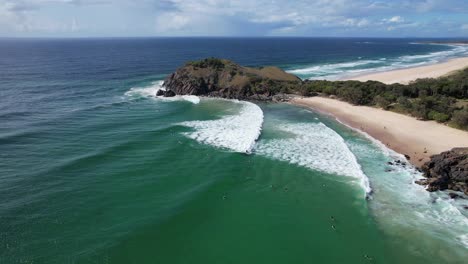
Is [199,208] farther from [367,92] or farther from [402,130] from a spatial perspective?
[367,92]

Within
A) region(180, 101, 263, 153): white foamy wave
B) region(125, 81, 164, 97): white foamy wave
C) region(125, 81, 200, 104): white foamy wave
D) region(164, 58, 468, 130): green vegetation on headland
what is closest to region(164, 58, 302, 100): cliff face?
region(164, 58, 468, 130): green vegetation on headland

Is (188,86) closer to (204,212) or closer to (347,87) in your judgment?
(347,87)

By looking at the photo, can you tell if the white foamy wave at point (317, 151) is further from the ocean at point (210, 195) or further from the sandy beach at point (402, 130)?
the sandy beach at point (402, 130)

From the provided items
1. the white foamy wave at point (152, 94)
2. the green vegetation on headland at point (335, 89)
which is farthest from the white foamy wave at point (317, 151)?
the white foamy wave at point (152, 94)

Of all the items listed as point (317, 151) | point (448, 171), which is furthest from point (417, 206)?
point (317, 151)

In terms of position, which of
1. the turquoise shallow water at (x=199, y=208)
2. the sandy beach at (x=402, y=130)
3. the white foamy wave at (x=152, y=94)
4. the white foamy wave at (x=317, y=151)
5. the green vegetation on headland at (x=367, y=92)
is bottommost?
the turquoise shallow water at (x=199, y=208)
